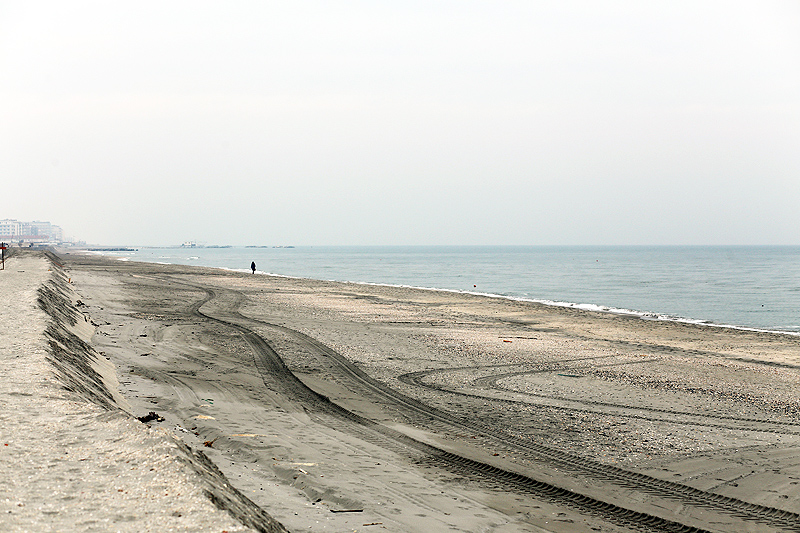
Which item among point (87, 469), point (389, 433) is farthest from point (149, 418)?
point (389, 433)

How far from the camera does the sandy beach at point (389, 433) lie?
5.44 m

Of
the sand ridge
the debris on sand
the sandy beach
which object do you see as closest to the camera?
the sand ridge

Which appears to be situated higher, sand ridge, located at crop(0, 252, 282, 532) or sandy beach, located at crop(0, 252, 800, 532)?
sand ridge, located at crop(0, 252, 282, 532)

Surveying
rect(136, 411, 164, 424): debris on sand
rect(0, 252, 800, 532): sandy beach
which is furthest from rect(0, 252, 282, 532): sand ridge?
rect(136, 411, 164, 424): debris on sand

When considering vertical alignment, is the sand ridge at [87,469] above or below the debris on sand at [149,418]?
above

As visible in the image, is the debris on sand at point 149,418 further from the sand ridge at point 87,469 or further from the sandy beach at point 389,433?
the sand ridge at point 87,469

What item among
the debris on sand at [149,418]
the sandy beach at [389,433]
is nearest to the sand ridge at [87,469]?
the sandy beach at [389,433]

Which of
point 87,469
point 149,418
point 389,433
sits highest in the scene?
point 87,469

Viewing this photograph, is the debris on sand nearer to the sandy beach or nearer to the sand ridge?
the sandy beach

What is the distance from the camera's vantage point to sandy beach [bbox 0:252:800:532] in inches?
214

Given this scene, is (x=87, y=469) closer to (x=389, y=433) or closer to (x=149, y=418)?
(x=149, y=418)

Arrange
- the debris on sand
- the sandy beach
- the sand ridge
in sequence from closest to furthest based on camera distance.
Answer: the sand ridge, the sandy beach, the debris on sand

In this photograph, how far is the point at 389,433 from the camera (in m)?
9.30

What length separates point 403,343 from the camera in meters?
19.0
